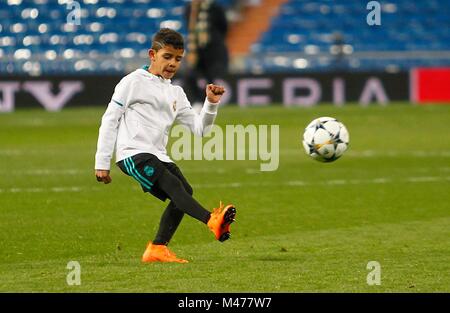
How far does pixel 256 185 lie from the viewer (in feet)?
40.3

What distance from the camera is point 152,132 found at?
759 cm

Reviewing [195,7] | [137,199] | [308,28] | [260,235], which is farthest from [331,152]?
[308,28]

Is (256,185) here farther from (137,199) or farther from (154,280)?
(154,280)

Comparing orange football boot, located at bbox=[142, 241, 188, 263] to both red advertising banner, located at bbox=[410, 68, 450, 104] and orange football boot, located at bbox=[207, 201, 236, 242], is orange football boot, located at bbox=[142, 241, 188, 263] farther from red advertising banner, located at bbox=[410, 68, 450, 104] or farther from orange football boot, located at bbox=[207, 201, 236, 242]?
red advertising banner, located at bbox=[410, 68, 450, 104]

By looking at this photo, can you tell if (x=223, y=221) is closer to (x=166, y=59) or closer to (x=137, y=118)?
(x=137, y=118)

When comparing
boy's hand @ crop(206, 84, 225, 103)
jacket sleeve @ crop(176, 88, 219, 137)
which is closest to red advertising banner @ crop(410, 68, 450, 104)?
jacket sleeve @ crop(176, 88, 219, 137)

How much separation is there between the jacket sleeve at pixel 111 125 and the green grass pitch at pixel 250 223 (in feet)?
Answer: 2.30

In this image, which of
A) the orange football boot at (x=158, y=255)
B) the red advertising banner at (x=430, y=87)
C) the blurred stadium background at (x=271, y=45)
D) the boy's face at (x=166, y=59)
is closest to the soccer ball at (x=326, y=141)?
the boy's face at (x=166, y=59)

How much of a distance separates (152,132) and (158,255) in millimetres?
814

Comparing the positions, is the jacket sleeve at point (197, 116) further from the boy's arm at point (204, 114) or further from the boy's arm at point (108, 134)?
the boy's arm at point (108, 134)

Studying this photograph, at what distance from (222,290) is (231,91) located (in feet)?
60.1

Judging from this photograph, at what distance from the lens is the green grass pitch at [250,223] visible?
680cm

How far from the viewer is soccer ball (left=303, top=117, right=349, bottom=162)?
9.74 metres

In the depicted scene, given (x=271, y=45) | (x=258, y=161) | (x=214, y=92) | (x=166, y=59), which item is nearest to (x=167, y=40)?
(x=166, y=59)
